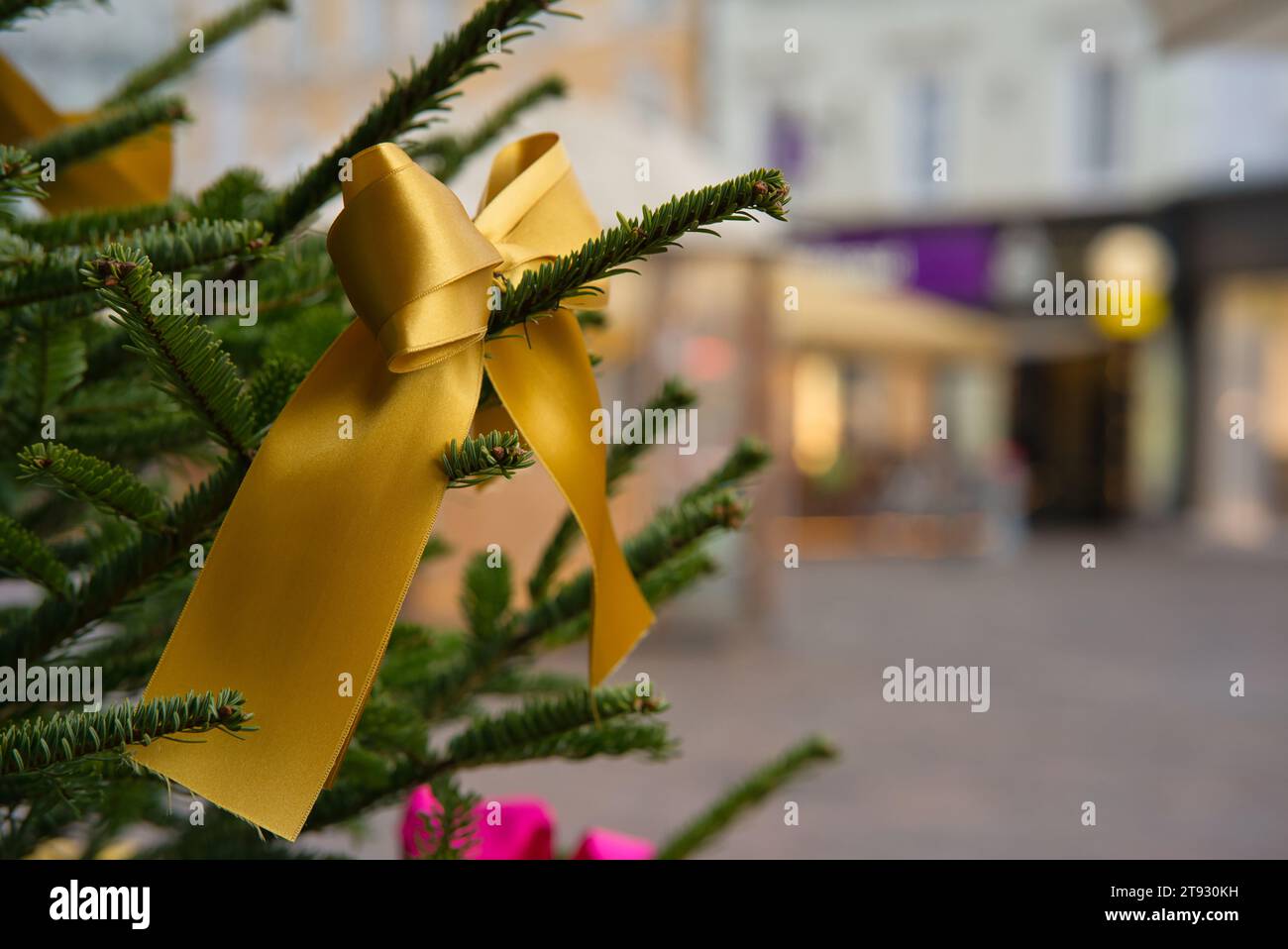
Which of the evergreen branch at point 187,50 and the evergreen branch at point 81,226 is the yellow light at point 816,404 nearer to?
the evergreen branch at point 187,50

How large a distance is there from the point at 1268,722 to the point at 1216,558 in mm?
8045

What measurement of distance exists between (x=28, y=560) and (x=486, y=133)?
21.5 inches

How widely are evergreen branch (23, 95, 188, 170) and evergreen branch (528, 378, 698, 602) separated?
0.37 metres

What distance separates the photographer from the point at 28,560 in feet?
2.06

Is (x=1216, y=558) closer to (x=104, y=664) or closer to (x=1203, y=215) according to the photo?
(x=1203, y=215)

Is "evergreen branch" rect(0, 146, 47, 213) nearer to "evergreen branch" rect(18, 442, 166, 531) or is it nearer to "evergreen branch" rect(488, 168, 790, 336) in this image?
"evergreen branch" rect(18, 442, 166, 531)

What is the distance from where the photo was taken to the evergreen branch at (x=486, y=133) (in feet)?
3.19

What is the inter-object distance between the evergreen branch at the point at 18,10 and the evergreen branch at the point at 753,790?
75cm

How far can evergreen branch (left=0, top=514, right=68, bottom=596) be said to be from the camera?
0.61 m

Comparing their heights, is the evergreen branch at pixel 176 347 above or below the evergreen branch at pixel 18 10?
below

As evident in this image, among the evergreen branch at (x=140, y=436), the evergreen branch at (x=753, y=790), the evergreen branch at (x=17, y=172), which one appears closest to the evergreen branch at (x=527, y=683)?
the evergreen branch at (x=753, y=790)

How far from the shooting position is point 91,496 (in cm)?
57

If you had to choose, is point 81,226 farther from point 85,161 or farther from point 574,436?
point 574,436

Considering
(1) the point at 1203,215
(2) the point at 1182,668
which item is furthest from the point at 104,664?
(1) the point at 1203,215
